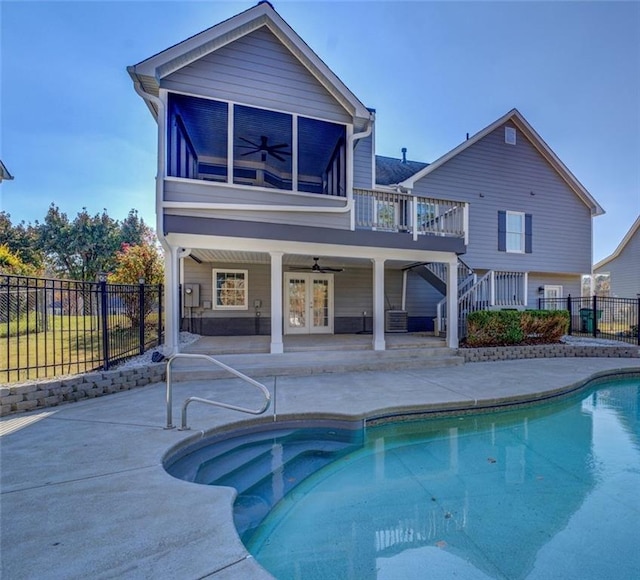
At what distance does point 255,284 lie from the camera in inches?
435

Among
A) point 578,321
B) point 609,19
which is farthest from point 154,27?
point 578,321

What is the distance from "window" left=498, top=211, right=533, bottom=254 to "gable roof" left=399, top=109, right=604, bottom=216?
8.60ft

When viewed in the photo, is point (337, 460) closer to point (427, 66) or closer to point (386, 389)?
point (386, 389)

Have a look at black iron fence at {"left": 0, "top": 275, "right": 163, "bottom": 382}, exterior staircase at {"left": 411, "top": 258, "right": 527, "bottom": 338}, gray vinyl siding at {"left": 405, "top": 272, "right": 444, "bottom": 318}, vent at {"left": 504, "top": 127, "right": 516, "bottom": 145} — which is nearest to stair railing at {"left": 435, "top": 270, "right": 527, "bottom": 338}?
exterior staircase at {"left": 411, "top": 258, "right": 527, "bottom": 338}

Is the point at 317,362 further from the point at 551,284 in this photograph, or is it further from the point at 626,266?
the point at 626,266

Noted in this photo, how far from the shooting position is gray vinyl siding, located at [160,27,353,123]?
24.0 feet

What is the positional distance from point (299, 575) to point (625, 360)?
11.7m

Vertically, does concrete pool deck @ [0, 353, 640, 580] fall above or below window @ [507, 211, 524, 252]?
below

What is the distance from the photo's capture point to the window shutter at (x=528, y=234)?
13.3 metres

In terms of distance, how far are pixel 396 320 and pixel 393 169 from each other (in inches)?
257

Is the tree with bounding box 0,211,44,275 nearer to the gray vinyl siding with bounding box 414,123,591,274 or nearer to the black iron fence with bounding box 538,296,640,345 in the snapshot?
the gray vinyl siding with bounding box 414,123,591,274

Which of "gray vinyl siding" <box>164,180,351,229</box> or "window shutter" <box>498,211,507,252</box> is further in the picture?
"window shutter" <box>498,211,507,252</box>

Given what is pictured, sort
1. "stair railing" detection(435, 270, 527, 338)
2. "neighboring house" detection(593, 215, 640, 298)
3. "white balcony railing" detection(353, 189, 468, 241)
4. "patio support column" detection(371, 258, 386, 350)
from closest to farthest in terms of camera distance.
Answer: "patio support column" detection(371, 258, 386, 350) < "white balcony railing" detection(353, 189, 468, 241) < "stair railing" detection(435, 270, 527, 338) < "neighboring house" detection(593, 215, 640, 298)

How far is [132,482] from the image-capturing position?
2.84 m
